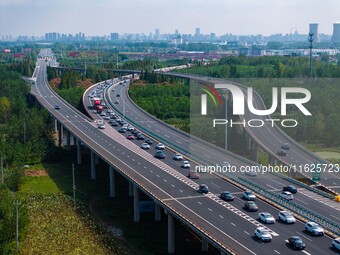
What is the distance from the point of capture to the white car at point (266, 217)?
22.2 metres

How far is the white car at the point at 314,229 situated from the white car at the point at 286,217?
97cm

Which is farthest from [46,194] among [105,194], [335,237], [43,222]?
[335,237]

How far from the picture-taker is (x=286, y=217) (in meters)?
22.4

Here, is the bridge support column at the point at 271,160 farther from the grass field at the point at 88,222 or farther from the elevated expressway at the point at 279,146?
the grass field at the point at 88,222

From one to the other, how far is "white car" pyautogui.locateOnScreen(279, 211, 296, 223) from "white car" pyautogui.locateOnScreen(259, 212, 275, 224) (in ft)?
1.34

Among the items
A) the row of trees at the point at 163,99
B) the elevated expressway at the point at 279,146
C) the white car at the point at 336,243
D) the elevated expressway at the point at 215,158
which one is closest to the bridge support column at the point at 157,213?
the elevated expressway at the point at 215,158

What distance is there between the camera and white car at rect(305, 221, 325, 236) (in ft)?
68.4

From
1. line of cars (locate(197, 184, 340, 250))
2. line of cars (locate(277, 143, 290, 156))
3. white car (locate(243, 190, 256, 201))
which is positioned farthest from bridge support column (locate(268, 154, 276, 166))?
white car (locate(243, 190, 256, 201))

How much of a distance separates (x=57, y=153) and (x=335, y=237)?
92.6ft

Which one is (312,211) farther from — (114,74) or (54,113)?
(114,74)

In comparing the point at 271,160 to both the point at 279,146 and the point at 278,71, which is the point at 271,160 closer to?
the point at 279,146

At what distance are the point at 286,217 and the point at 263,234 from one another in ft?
8.46

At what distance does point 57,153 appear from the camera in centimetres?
4459

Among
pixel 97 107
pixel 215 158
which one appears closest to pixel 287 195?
pixel 215 158
